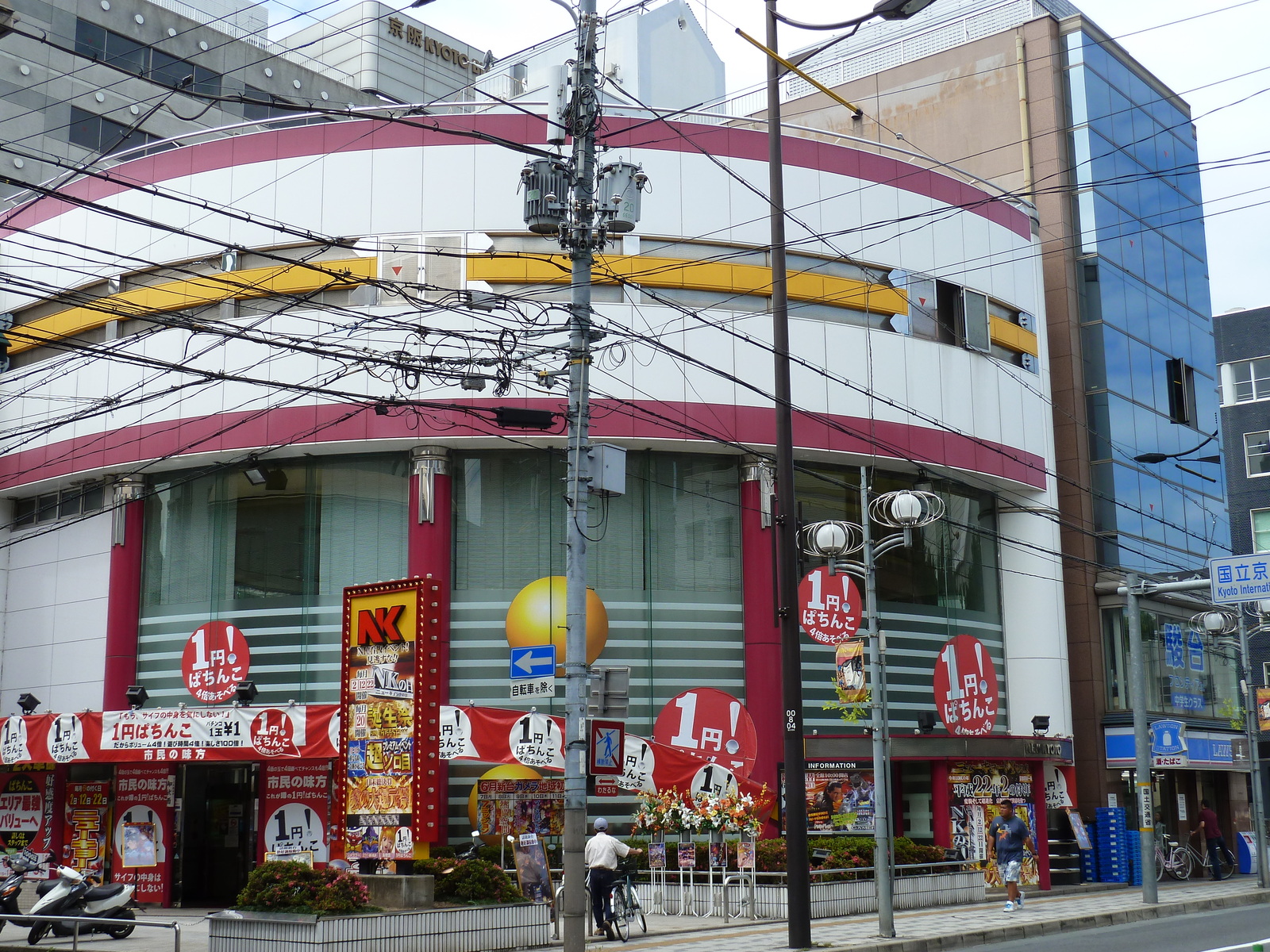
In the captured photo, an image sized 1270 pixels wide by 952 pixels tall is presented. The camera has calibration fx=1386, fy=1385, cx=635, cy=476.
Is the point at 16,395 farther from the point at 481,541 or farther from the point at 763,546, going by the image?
the point at 763,546

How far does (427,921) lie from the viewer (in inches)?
668

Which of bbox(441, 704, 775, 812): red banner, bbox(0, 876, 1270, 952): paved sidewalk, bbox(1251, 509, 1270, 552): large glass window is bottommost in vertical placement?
bbox(0, 876, 1270, 952): paved sidewalk

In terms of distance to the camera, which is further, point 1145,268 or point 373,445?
point 1145,268

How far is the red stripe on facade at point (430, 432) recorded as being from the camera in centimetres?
2670

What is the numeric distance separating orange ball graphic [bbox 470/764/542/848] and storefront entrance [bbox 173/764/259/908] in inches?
202

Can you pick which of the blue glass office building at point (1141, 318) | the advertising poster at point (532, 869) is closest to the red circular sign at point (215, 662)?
the advertising poster at point (532, 869)

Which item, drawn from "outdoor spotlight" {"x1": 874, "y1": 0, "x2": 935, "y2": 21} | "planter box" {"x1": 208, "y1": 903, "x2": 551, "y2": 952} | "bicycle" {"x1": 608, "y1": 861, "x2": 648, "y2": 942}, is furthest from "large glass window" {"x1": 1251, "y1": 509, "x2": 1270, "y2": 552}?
"outdoor spotlight" {"x1": 874, "y1": 0, "x2": 935, "y2": 21}

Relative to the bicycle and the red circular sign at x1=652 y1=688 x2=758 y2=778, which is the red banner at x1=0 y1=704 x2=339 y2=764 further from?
the red circular sign at x1=652 y1=688 x2=758 y2=778

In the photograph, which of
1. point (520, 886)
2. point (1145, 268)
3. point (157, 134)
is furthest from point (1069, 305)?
point (157, 134)

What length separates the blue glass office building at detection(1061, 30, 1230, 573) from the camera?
3581 cm

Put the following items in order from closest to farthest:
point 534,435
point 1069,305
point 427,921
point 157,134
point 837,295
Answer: point 427,921 < point 534,435 < point 837,295 < point 1069,305 < point 157,134

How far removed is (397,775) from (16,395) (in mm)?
16844

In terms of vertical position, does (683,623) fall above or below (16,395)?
below

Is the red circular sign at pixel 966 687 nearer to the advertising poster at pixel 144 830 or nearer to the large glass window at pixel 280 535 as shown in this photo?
the large glass window at pixel 280 535
